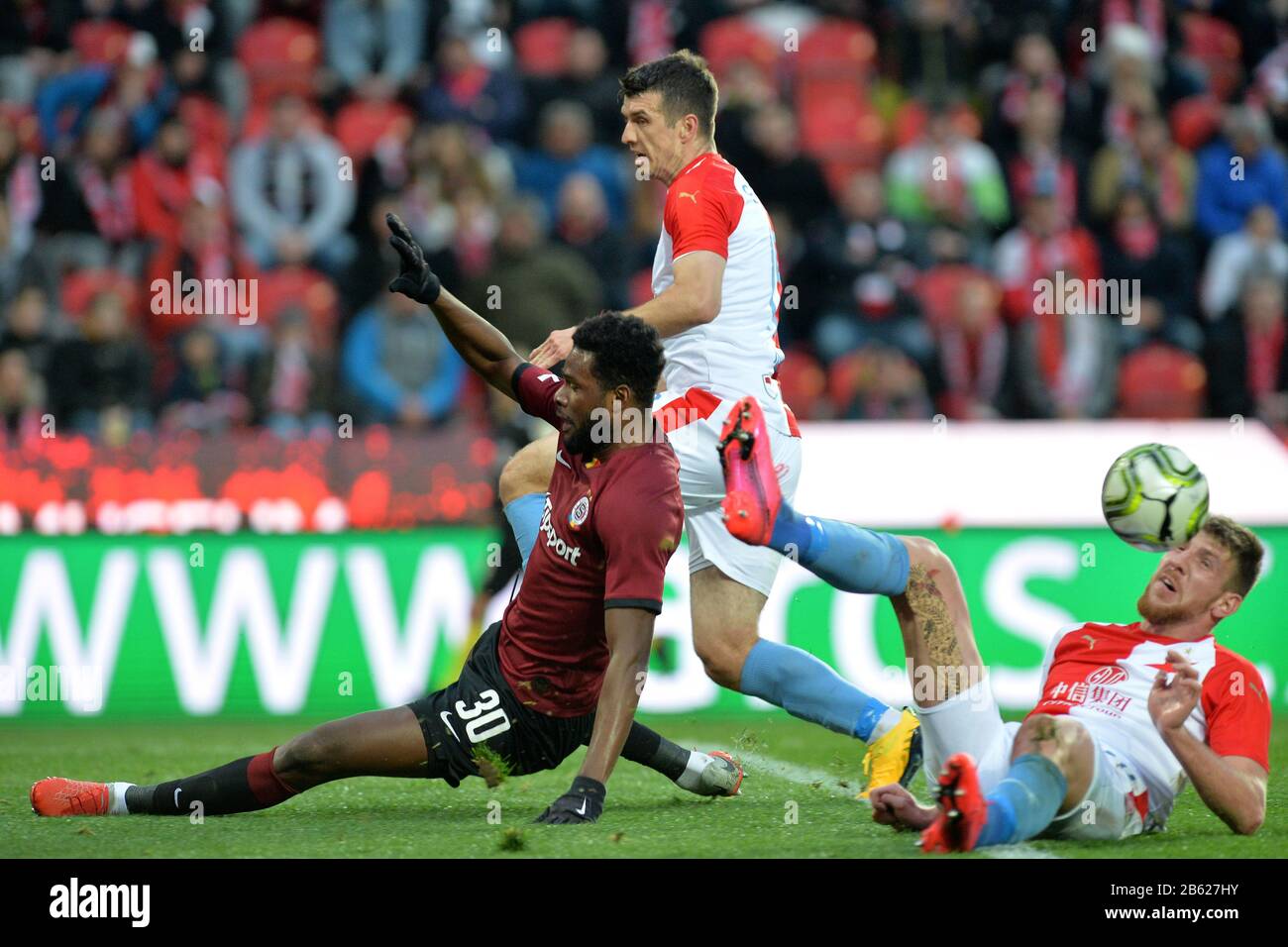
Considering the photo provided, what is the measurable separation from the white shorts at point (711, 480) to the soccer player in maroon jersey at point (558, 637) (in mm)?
569

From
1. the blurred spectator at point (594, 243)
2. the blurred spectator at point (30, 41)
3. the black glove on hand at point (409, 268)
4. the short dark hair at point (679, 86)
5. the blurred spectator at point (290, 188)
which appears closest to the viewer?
the black glove on hand at point (409, 268)

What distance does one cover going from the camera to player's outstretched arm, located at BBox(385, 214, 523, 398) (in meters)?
5.09

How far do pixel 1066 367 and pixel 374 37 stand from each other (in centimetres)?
542

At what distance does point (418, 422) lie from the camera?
10219mm

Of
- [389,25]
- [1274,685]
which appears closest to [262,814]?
[1274,685]

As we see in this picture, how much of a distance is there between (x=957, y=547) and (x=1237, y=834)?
4.31 metres

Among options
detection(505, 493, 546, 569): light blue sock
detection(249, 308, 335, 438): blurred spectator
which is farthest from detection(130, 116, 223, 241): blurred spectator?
detection(505, 493, 546, 569): light blue sock

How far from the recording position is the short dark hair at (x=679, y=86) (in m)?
5.80

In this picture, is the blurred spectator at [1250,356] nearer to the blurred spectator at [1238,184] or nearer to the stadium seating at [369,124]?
the blurred spectator at [1238,184]

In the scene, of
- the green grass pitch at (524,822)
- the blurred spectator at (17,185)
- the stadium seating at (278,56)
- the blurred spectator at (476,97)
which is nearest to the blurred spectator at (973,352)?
the blurred spectator at (476,97)

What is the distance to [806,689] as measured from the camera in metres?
5.58

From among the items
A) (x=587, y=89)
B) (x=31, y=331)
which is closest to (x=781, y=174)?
(x=587, y=89)

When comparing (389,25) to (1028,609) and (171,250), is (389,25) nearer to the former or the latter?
(171,250)

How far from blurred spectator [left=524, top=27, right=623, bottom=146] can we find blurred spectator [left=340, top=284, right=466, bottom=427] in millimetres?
2148
